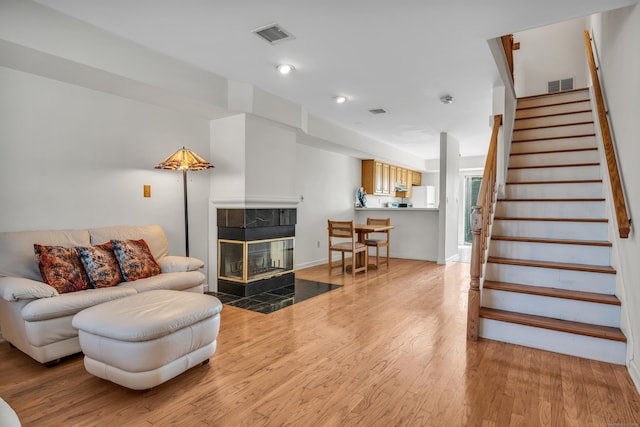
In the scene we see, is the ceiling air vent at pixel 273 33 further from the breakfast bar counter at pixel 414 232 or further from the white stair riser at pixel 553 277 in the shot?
the breakfast bar counter at pixel 414 232

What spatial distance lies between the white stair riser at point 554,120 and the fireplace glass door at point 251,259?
12.6 feet

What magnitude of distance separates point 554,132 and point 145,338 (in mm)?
5235

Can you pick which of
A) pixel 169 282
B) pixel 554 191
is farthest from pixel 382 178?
pixel 169 282

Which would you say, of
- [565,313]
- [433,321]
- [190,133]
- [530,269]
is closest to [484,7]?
[530,269]

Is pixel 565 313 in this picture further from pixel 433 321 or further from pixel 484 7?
pixel 484 7

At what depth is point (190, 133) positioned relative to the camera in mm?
4219

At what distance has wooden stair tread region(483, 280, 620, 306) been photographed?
2.61 metres

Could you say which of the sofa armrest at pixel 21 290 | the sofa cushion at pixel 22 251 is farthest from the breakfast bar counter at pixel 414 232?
the sofa armrest at pixel 21 290

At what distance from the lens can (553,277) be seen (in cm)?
297

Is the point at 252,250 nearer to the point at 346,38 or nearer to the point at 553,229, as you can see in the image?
the point at 346,38

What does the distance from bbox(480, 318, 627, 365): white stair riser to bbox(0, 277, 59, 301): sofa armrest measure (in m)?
3.34

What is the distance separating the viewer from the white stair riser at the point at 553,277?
2.77 metres

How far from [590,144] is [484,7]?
273 centimetres

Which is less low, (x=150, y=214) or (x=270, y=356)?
(x=150, y=214)
